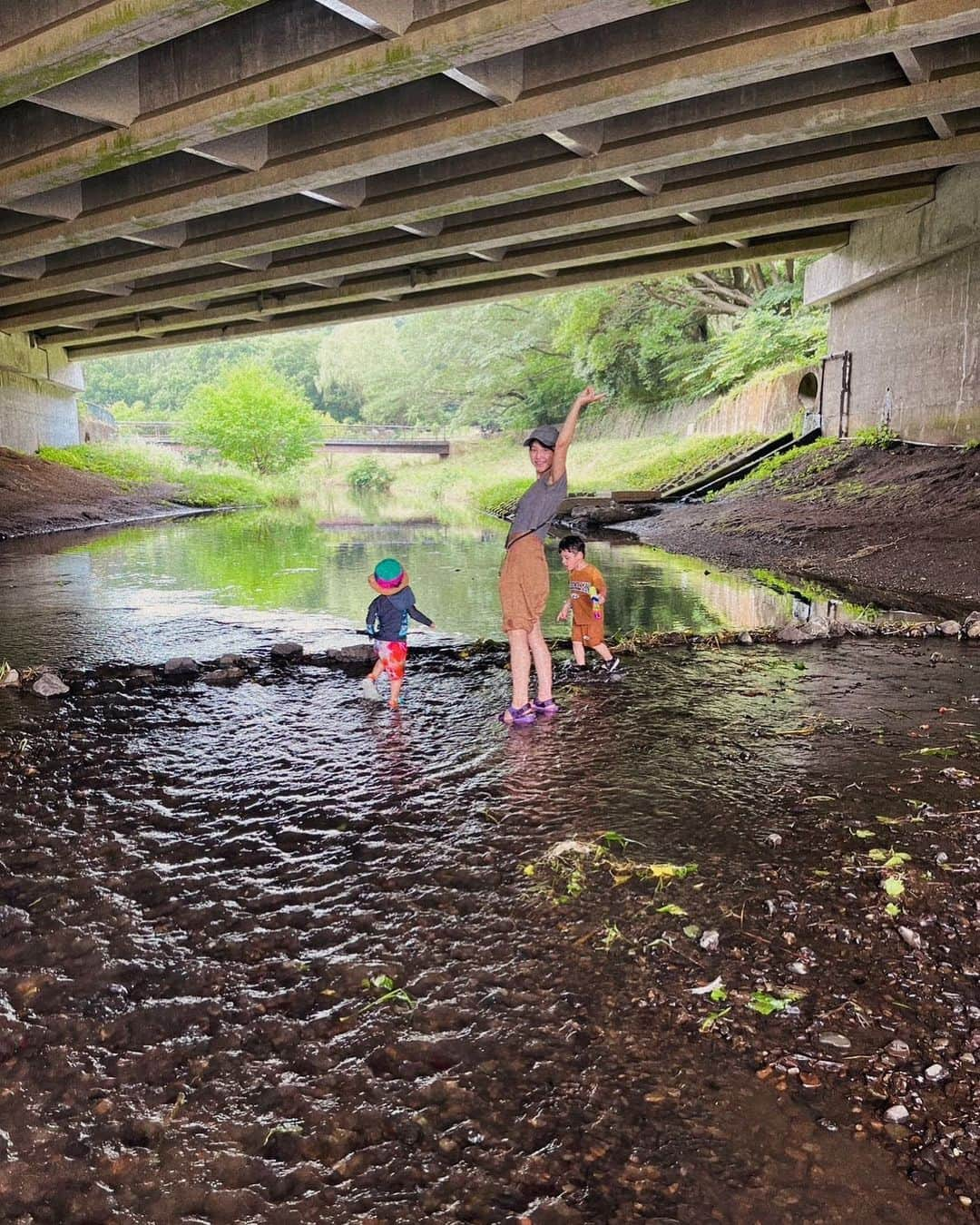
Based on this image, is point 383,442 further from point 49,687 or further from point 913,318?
point 49,687

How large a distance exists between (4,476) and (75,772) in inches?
1051

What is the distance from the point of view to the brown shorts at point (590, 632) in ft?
24.6

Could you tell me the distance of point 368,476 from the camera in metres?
65.7

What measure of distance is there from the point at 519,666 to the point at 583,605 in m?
1.41

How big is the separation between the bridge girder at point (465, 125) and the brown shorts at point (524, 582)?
6053 mm

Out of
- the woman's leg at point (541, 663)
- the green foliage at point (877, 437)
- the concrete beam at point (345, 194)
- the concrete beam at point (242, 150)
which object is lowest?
the woman's leg at point (541, 663)

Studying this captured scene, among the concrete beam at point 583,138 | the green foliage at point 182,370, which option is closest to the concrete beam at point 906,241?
the concrete beam at point 583,138

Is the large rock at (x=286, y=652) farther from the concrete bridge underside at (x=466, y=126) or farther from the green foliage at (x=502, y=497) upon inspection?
the green foliage at (x=502, y=497)

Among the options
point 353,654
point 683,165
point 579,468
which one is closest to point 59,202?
point 683,165

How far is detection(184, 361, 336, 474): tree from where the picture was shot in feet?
162

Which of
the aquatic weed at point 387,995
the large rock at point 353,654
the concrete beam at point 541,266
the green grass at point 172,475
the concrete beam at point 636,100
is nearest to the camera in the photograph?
the aquatic weed at point 387,995

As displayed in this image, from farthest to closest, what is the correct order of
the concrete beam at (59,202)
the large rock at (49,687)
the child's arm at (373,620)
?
the concrete beam at (59,202) → the large rock at (49,687) → the child's arm at (373,620)

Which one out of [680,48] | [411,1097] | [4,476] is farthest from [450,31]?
[4,476]

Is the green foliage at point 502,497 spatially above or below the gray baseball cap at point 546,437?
above
